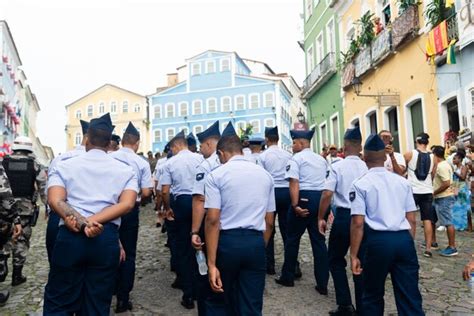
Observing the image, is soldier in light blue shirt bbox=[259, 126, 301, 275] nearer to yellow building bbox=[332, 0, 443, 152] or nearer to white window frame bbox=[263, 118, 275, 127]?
yellow building bbox=[332, 0, 443, 152]

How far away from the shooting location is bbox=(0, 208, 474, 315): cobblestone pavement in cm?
529

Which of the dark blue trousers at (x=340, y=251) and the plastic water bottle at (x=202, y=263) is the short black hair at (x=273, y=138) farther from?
the plastic water bottle at (x=202, y=263)

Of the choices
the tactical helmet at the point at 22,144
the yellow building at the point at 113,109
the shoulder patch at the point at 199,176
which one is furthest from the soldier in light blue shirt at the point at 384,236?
the yellow building at the point at 113,109

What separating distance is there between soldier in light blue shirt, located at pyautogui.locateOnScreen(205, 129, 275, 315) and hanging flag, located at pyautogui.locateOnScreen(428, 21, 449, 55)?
1041 cm

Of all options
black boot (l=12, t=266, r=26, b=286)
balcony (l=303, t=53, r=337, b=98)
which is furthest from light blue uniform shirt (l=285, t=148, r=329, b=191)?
balcony (l=303, t=53, r=337, b=98)

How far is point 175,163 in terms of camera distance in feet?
19.6

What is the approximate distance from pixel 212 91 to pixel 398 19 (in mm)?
40707

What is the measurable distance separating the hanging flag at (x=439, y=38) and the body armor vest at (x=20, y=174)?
1077 centimetres

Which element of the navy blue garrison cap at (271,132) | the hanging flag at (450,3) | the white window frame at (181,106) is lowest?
the navy blue garrison cap at (271,132)

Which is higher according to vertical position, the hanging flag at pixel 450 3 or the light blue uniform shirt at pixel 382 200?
the hanging flag at pixel 450 3

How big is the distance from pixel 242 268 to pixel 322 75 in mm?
20100

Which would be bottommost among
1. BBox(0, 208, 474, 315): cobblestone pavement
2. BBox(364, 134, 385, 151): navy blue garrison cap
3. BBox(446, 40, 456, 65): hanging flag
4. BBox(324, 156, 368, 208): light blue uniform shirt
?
BBox(0, 208, 474, 315): cobblestone pavement

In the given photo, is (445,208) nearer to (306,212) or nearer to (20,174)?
(306,212)

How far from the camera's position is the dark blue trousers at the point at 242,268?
3.64 m
